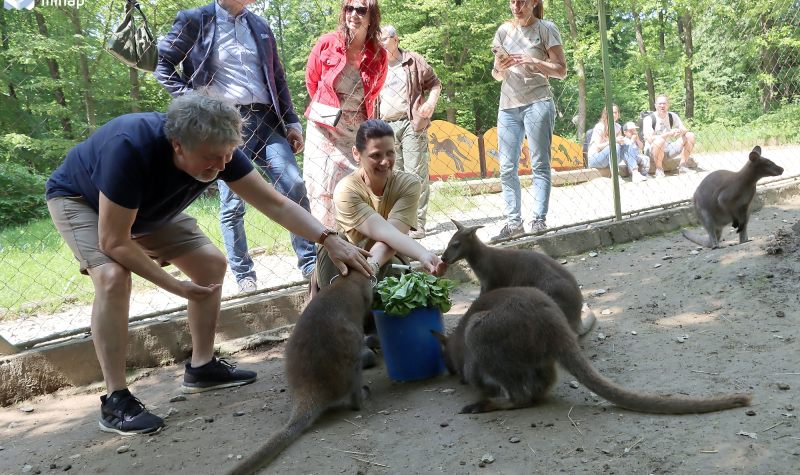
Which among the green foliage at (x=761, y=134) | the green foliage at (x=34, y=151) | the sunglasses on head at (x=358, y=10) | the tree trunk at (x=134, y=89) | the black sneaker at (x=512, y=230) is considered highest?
the tree trunk at (x=134, y=89)

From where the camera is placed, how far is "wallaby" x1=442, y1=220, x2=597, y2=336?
4.49m

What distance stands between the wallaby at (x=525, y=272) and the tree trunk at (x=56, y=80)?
7787 millimetres

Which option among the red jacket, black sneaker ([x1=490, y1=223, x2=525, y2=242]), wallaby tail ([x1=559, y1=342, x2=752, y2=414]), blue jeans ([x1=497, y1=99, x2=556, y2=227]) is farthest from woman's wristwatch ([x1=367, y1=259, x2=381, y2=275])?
blue jeans ([x1=497, y1=99, x2=556, y2=227])

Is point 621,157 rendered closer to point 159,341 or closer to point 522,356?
point 159,341

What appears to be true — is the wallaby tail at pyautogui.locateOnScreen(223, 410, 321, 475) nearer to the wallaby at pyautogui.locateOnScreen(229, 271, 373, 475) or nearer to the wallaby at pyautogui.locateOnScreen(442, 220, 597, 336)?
the wallaby at pyautogui.locateOnScreen(229, 271, 373, 475)

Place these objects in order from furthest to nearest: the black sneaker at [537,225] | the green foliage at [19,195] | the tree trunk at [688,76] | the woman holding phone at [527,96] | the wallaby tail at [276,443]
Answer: the tree trunk at [688,76]
the green foliage at [19,195]
the black sneaker at [537,225]
the woman holding phone at [527,96]
the wallaby tail at [276,443]

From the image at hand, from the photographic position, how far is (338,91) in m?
5.94

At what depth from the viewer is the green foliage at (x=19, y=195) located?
8055mm

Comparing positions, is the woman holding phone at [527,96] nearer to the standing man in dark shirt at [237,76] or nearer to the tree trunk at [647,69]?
the standing man in dark shirt at [237,76]

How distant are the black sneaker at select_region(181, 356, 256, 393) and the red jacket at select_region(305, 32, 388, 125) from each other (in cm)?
238

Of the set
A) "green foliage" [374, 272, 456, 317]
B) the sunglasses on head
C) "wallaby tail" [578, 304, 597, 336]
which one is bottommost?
"wallaby tail" [578, 304, 597, 336]

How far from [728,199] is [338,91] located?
12.6ft

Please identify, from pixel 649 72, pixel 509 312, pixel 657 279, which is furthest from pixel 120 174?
pixel 649 72

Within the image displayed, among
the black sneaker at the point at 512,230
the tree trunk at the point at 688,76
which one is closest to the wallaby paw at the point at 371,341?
the black sneaker at the point at 512,230
